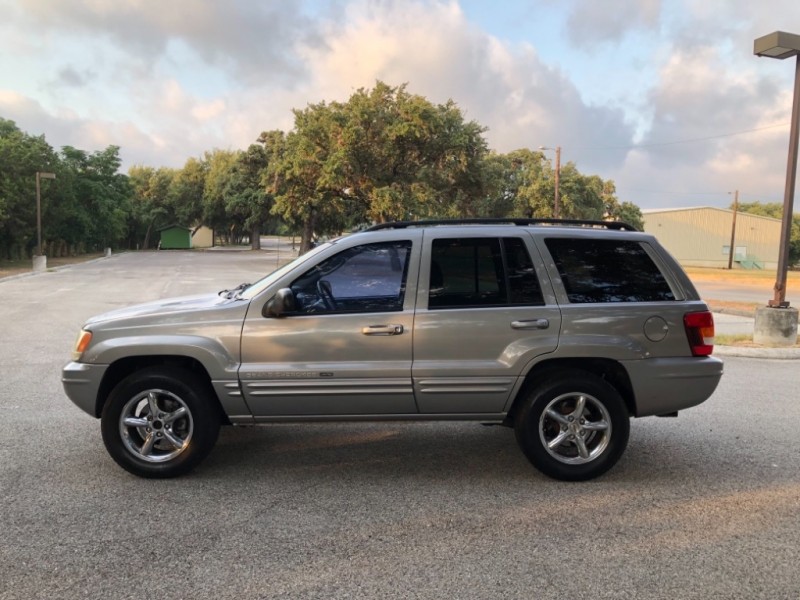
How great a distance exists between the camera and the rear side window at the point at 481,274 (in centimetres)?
450

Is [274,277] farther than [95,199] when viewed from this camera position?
No

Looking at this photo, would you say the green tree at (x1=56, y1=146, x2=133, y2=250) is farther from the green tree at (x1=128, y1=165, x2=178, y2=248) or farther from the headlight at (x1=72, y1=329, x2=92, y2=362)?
the headlight at (x1=72, y1=329, x2=92, y2=362)

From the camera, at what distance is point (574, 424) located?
4.50 metres

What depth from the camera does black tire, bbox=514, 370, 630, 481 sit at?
14.6ft

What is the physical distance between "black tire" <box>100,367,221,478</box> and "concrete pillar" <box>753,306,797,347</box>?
10.4 metres

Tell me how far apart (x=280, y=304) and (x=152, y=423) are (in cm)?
130

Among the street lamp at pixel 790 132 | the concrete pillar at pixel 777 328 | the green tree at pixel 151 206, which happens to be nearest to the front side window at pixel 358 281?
the concrete pillar at pixel 777 328

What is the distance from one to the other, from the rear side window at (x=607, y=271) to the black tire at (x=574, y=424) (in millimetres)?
641

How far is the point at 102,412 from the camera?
14.6 feet

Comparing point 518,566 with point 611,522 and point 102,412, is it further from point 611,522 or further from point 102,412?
point 102,412

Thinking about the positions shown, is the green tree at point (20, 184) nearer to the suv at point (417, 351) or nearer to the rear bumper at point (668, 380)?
the suv at point (417, 351)

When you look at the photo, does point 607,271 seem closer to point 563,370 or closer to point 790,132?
point 563,370

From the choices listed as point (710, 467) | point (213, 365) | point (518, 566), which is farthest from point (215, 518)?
point (710, 467)

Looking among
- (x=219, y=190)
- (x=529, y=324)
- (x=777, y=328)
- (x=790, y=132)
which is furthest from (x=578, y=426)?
(x=219, y=190)
